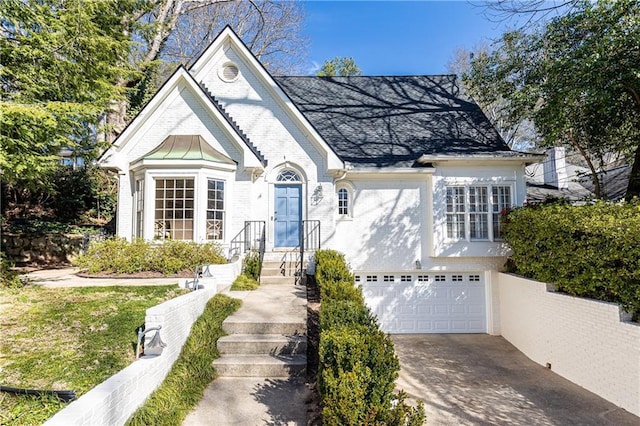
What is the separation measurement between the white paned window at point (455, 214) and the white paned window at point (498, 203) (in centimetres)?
103

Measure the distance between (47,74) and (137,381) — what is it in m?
6.47

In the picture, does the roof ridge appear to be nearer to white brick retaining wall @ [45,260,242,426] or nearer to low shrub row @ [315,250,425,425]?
white brick retaining wall @ [45,260,242,426]

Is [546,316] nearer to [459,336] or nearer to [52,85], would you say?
[459,336]

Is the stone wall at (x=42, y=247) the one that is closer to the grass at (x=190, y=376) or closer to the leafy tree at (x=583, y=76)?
the grass at (x=190, y=376)

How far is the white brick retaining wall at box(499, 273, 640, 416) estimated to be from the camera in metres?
6.11

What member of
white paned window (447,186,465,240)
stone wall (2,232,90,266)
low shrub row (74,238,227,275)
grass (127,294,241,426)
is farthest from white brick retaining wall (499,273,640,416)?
stone wall (2,232,90,266)

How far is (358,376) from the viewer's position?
312 centimetres

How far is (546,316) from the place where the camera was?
8.41 meters

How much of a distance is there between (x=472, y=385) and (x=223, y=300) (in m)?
5.49

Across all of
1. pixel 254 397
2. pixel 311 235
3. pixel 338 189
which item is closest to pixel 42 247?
pixel 311 235

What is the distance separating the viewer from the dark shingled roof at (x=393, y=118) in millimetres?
12047

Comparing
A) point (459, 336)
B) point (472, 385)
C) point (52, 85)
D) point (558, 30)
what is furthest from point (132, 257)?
point (558, 30)

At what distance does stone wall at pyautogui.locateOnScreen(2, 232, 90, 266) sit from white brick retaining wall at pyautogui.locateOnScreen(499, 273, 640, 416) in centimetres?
1500

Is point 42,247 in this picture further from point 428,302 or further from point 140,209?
point 428,302
